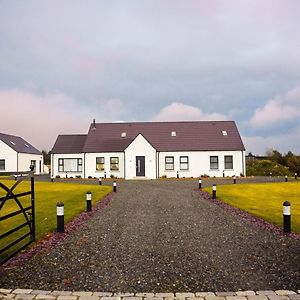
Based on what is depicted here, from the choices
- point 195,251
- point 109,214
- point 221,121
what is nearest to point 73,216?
point 109,214

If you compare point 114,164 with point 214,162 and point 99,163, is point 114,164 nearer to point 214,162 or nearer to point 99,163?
point 99,163

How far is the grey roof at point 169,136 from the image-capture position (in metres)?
42.7

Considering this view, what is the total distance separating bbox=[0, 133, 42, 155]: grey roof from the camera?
5193cm

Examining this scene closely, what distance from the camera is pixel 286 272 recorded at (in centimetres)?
647

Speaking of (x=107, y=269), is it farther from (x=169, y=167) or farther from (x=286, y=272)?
(x=169, y=167)

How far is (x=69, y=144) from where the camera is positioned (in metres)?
45.9

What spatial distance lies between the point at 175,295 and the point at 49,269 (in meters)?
2.70

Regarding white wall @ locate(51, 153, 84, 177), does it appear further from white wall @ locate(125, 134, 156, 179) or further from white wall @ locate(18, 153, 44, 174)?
white wall @ locate(18, 153, 44, 174)

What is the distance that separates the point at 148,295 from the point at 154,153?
35.1 meters

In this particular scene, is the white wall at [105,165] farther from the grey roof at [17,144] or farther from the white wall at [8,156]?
the grey roof at [17,144]

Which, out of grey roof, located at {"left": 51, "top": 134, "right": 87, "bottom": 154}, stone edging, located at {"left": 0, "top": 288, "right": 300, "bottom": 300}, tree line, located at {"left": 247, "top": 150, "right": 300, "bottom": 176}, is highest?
grey roof, located at {"left": 51, "top": 134, "right": 87, "bottom": 154}

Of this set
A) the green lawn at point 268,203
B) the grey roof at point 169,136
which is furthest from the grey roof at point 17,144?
the green lawn at point 268,203

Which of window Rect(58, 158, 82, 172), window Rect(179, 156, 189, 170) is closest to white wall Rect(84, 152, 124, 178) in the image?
window Rect(58, 158, 82, 172)

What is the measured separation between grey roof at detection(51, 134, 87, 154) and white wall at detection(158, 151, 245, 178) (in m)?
11.1
